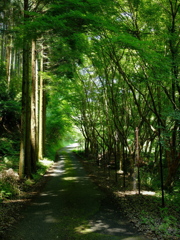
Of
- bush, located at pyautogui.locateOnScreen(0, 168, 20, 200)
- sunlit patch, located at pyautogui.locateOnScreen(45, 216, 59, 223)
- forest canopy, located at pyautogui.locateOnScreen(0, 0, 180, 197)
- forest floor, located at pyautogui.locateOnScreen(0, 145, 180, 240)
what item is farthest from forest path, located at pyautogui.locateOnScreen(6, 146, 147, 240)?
forest canopy, located at pyautogui.locateOnScreen(0, 0, 180, 197)

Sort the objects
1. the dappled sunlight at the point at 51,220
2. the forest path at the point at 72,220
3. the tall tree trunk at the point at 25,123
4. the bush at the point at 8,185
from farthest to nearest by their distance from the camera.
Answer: the tall tree trunk at the point at 25,123, the bush at the point at 8,185, the dappled sunlight at the point at 51,220, the forest path at the point at 72,220

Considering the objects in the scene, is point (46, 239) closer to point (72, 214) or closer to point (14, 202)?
point (72, 214)

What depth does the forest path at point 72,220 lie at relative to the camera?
14.5 ft

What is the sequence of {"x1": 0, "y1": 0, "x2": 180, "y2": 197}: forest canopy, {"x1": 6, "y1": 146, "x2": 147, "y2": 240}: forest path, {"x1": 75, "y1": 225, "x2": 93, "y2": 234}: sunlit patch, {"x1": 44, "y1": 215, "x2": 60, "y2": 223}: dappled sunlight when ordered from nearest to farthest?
1. {"x1": 6, "y1": 146, "x2": 147, "y2": 240}: forest path
2. {"x1": 75, "y1": 225, "x2": 93, "y2": 234}: sunlit patch
3. {"x1": 44, "y1": 215, "x2": 60, "y2": 223}: dappled sunlight
4. {"x1": 0, "y1": 0, "x2": 180, "y2": 197}: forest canopy

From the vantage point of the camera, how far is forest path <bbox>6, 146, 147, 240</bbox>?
14.5 feet

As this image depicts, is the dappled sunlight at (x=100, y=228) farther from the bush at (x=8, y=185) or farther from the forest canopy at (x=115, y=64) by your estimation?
the bush at (x=8, y=185)

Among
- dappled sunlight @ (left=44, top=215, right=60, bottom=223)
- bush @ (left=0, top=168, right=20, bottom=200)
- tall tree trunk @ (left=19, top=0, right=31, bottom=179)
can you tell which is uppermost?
tall tree trunk @ (left=19, top=0, right=31, bottom=179)

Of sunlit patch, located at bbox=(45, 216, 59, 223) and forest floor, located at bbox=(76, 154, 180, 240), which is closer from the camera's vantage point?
forest floor, located at bbox=(76, 154, 180, 240)

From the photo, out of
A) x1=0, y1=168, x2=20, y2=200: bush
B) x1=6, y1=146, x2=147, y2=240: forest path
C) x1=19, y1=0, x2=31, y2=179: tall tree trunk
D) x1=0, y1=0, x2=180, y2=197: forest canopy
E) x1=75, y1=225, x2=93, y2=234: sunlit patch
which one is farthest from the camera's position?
x1=19, y1=0, x2=31, y2=179: tall tree trunk

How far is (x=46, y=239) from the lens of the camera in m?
4.25

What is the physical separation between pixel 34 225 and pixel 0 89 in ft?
38.4

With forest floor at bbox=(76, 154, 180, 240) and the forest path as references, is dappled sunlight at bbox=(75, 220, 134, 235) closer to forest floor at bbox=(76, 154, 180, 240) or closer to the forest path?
the forest path

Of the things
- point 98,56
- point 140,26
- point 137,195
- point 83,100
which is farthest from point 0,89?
point 137,195

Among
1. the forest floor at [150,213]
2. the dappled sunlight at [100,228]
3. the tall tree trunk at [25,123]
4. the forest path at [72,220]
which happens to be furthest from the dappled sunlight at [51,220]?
the tall tree trunk at [25,123]
